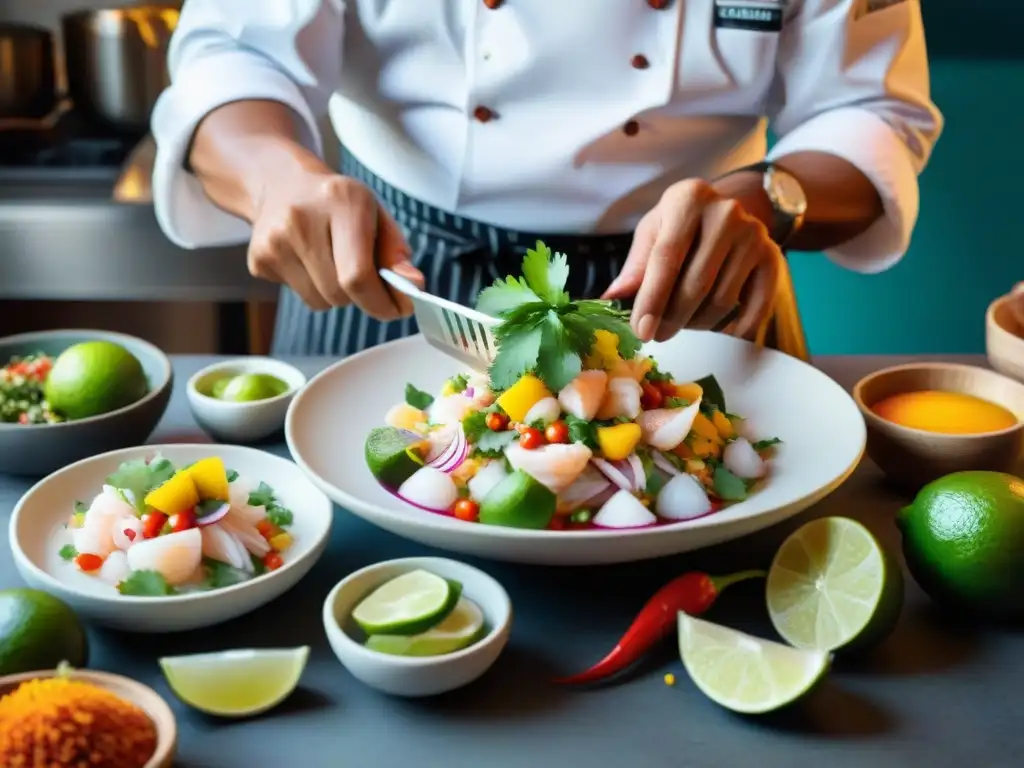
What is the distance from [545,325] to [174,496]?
338 millimetres

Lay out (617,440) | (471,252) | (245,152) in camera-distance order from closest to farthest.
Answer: (617,440)
(245,152)
(471,252)

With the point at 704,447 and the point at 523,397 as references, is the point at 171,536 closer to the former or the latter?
the point at 523,397

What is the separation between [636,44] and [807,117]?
260 mm

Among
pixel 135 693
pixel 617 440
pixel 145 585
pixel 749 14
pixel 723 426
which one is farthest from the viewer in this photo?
pixel 749 14

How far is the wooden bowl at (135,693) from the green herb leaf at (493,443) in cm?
36

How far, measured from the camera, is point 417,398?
46.2 inches

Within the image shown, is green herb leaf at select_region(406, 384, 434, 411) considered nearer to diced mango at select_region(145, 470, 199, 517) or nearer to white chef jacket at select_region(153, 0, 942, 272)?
diced mango at select_region(145, 470, 199, 517)

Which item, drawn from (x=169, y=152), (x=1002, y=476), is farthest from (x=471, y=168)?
(x=1002, y=476)

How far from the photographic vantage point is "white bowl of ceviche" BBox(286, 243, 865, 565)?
0.91 m

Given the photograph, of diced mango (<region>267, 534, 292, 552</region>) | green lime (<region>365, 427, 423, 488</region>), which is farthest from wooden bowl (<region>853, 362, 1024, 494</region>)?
diced mango (<region>267, 534, 292, 552</region>)

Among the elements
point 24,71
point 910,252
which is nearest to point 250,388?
point 24,71

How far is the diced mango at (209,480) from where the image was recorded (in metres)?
0.95

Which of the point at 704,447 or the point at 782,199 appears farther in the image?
the point at 782,199

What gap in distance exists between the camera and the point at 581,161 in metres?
1.46
